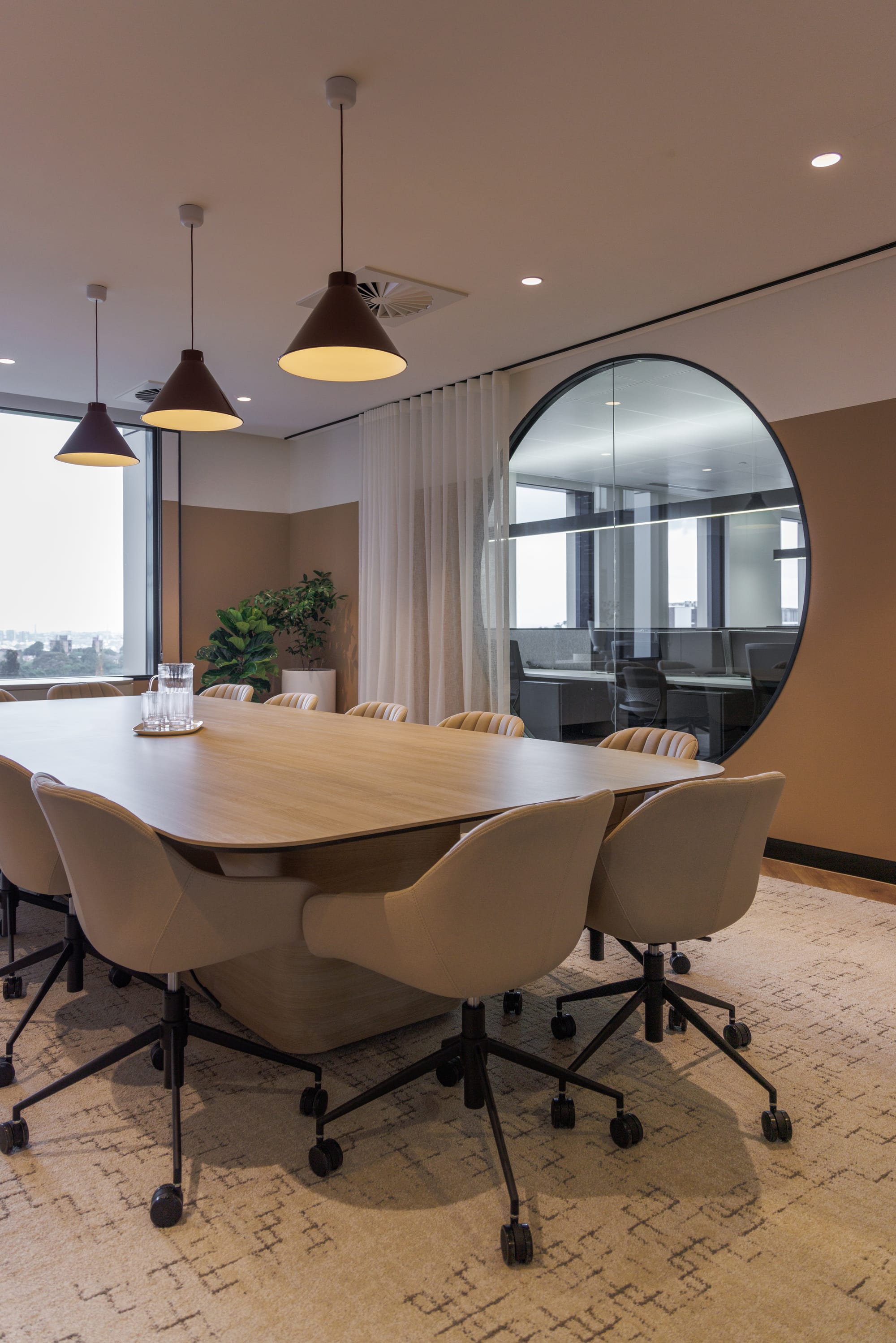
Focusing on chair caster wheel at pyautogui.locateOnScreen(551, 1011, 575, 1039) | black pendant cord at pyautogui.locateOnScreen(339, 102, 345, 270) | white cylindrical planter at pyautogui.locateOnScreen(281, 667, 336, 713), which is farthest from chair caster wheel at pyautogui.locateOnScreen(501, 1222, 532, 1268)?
white cylindrical planter at pyautogui.locateOnScreen(281, 667, 336, 713)

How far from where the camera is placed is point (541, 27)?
2.72m

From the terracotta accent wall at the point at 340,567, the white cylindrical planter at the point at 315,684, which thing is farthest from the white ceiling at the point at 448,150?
the white cylindrical planter at the point at 315,684

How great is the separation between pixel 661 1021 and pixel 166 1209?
1.30 meters

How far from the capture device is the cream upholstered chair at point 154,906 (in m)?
1.84

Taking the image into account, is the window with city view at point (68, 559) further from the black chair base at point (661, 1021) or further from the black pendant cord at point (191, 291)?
the black chair base at point (661, 1021)

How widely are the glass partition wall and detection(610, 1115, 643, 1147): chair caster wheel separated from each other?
3.20 metres

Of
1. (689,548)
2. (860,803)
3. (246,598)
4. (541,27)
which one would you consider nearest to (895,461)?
(689,548)

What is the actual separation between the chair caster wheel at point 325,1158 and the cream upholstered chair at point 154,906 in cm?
28

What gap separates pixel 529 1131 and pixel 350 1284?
2.07 feet

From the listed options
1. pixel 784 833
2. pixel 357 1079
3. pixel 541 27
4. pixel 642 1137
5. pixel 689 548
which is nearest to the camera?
pixel 642 1137

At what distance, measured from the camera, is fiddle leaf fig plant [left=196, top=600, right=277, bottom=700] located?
788 centimetres

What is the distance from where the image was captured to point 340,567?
8.27 m

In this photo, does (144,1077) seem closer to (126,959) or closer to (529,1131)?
(126,959)

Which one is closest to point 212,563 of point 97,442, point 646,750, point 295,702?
point 295,702
